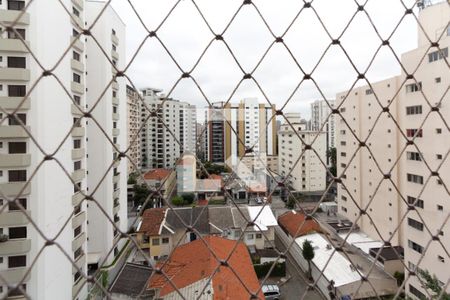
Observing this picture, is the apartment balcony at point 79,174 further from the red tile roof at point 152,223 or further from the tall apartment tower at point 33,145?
the red tile roof at point 152,223

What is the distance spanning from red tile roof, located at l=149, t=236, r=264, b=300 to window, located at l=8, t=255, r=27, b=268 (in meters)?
1.18

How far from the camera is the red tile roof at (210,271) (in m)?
2.70

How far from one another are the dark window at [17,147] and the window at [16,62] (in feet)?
2.18

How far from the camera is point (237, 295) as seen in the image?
106 inches

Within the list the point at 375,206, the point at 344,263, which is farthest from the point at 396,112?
the point at 344,263

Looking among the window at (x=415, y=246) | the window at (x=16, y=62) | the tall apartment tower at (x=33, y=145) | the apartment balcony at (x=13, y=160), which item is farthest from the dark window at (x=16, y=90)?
the window at (x=415, y=246)

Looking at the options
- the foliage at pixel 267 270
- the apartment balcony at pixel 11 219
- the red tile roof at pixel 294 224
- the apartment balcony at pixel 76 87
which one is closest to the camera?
the apartment balcony at pixel 11 219

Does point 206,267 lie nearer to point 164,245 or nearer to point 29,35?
point 164,245

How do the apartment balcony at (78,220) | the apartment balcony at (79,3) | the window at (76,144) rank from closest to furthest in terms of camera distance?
the apartment balcony at (78,220)
the window at (76,144)
the apartment balcony at (79,3)

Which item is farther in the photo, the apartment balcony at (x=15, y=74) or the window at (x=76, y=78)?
the window at (x=76, y=78)

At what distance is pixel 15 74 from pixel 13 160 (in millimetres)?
732

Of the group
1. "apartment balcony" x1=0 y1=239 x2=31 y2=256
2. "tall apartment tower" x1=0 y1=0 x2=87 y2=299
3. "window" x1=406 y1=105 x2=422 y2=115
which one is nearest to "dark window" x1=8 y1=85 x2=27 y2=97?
"tall apartment tower" x1=0 y1=0 x2=87 y2=299

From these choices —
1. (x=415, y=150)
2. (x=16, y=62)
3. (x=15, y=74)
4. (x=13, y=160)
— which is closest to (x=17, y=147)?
(x=13, y=160)

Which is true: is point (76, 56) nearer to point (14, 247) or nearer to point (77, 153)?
point (77, 153)
